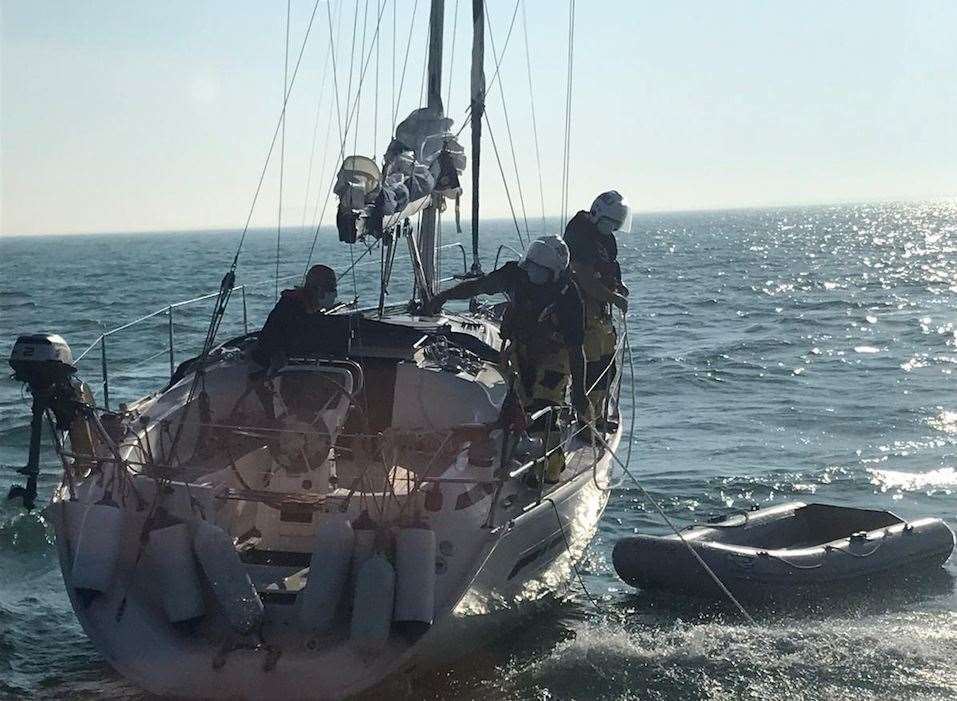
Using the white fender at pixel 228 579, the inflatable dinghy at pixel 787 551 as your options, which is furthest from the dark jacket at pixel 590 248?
the white fender at pixel 228 579

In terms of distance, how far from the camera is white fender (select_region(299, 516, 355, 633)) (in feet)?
20.5

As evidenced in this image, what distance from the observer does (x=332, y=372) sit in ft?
26.8

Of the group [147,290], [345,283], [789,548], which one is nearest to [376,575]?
[789,548]

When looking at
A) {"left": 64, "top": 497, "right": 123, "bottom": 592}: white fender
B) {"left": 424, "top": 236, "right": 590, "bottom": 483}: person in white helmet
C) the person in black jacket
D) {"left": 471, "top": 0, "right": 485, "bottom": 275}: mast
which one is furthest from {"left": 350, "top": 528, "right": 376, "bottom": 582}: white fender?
{"left": 471, "top": 0, "right": 485, "bottom": 275}: mast

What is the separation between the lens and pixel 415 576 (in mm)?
6258

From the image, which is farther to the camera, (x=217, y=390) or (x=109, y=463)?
(x=217, y=390)

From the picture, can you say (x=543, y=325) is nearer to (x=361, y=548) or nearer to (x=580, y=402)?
(x=580, y=402)

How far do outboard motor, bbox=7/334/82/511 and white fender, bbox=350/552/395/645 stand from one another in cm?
200

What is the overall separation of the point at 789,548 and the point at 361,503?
4.88 meters

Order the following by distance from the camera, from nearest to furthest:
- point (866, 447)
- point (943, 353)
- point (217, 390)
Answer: point (217, 390), point (866, 447), point (943, 353)

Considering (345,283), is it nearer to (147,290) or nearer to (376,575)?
(147,290)

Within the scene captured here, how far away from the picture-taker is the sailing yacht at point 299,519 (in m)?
6.16

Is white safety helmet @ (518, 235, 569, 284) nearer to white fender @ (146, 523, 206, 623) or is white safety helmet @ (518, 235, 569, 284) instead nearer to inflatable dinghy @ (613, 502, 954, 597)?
inflatable dinghy @ (613, 502, 954, 597)

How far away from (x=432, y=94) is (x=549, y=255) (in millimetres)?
5073
